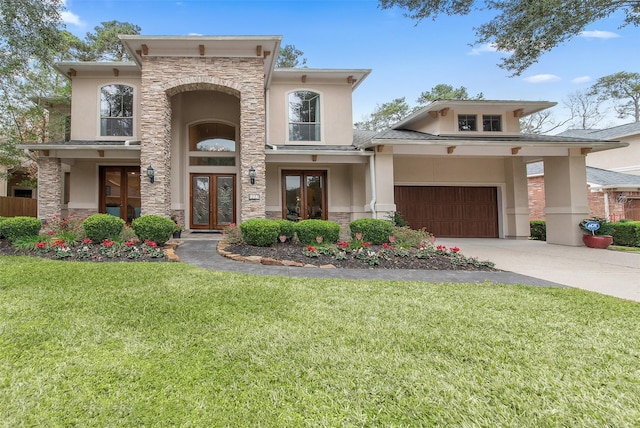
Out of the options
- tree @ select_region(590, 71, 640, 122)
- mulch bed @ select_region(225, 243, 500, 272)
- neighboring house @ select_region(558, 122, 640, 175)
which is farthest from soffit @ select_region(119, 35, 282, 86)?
tree @ select_region(590, 71, 640, 122)

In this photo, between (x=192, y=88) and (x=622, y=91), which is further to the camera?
(x=622, y=91)

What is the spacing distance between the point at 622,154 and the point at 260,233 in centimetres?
2105

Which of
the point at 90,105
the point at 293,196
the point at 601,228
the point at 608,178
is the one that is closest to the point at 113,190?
the point at 90,105

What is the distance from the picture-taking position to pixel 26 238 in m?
6.52

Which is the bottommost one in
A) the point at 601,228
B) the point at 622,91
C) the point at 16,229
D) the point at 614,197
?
the point at 601,228

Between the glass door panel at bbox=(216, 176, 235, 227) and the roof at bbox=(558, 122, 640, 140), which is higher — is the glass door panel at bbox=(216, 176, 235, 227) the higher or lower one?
the lower one

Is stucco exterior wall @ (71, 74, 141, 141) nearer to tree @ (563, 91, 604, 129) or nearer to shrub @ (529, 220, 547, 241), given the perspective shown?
shrub @ (529, 220, 547, 241)

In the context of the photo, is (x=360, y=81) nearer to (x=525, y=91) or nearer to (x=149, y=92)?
(x=149, y=92)

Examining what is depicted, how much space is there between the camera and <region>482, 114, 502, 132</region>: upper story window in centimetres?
1123

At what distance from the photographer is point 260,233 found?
6.87 m

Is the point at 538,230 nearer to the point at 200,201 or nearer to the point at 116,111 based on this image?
the point at 200,201

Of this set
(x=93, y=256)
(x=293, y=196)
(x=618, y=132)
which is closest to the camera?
(x=93, y=256)

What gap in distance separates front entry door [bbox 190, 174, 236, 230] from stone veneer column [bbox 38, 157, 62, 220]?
404 centimetres

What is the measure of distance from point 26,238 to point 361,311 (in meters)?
7.68
